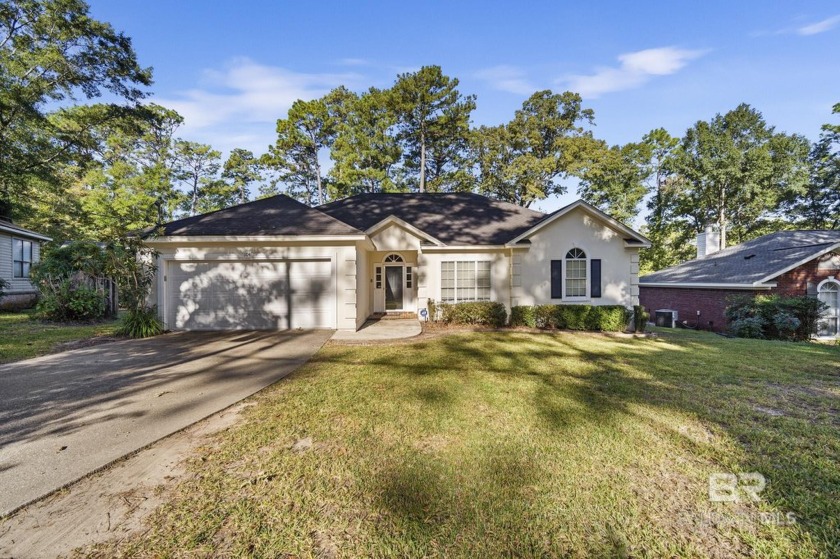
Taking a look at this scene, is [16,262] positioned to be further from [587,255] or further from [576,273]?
[587,255]

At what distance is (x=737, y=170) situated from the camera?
25.5 meters

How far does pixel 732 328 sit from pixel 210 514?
18390 millimetres

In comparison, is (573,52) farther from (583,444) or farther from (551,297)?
(583,444)

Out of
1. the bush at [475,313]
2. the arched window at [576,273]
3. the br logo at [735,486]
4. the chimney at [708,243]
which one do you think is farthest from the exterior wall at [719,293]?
the br logo at [735,486]

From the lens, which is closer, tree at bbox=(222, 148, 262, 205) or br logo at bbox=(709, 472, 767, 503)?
br logo at bbox=(709, 472, 767, 503)

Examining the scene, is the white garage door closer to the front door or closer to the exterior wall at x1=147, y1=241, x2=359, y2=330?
the exterior wall at x1=147, y1=241, x2=359, y2=330

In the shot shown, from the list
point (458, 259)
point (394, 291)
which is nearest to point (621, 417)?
point (458, 259)

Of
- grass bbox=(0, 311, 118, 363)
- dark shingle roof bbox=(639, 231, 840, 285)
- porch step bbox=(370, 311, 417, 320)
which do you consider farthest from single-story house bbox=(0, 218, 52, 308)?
dark shingle roof bbox=(639, 231, 840, 285)

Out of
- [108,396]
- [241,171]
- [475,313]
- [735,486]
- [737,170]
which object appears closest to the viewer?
[735,486]

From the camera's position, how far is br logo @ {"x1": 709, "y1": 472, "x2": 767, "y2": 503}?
107 inches

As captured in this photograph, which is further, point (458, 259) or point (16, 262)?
point (16, 262)

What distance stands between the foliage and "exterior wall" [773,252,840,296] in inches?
45.8

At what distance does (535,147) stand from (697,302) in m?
16.1

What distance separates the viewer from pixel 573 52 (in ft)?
45.2
